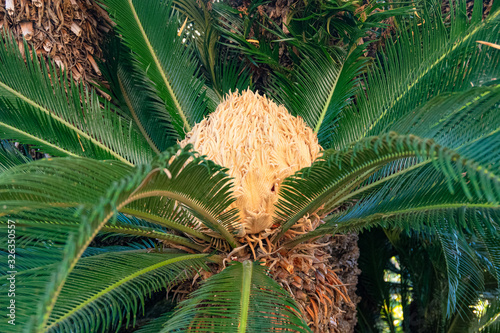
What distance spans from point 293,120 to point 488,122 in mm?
852

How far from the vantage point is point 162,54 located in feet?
7.31

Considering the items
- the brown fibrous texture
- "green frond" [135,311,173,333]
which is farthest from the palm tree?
the brown fibrous texture

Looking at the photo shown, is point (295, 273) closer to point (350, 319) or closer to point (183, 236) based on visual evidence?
point (183, 236)

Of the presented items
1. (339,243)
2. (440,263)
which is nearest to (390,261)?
(440,263)

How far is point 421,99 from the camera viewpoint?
184 centimetres

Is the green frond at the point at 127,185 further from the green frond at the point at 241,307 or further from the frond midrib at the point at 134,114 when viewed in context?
the frond midrib at the point at 134,114

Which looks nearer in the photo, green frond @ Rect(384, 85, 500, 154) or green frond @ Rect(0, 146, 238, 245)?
green frond @ Rect(0, 146, 238, 245)

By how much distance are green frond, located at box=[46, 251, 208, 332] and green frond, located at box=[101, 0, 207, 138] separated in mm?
927

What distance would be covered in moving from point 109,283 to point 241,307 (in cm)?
41

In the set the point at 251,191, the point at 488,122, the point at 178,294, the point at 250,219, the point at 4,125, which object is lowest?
the point at 178,294

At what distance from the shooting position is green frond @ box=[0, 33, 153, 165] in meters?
1.77

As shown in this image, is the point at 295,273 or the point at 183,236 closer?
the point at 295,273

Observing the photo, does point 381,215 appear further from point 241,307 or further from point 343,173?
point 241,307

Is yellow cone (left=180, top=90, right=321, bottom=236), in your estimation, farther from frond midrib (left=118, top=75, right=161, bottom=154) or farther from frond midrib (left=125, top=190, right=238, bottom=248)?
frond midrib (left=118, top=75, right=161, bottom=154)
